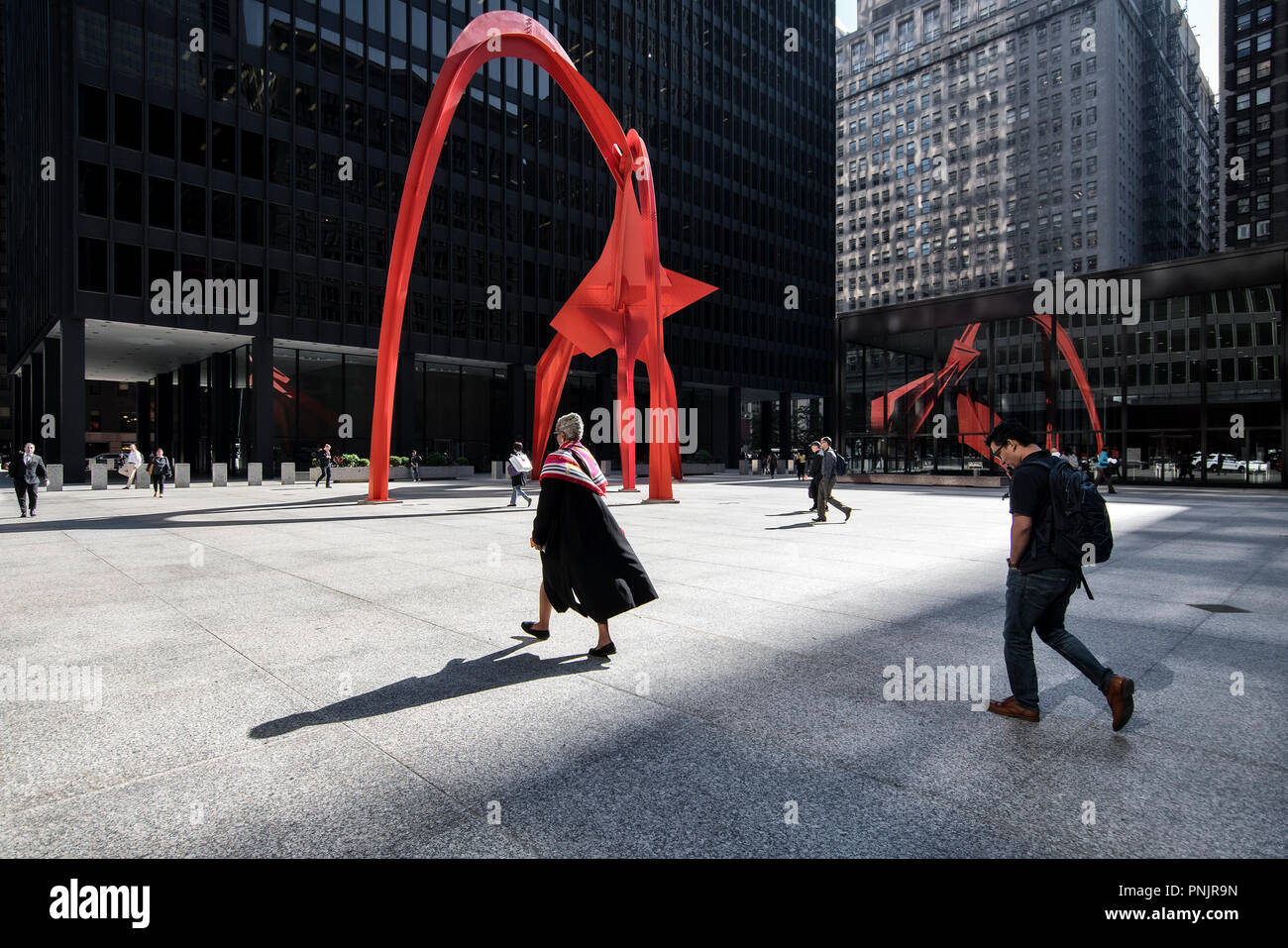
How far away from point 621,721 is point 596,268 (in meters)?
20.7

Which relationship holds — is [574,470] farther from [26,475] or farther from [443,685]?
[26,475]

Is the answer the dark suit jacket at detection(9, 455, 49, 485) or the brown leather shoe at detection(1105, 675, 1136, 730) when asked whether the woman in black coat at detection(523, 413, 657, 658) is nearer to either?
the brown leather shoe at detection(1105, 675, 1136, 730)

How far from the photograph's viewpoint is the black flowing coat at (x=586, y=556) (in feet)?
17.2

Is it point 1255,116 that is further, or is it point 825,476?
point 1255,116

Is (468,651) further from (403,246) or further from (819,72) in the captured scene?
(819,72)

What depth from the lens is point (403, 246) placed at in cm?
2100

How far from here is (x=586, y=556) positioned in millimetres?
5305

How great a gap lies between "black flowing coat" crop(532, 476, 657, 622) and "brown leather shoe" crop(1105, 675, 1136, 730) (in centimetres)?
288

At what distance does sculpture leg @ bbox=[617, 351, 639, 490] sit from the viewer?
71.5ft

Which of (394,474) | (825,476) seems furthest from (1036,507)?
(394,474)

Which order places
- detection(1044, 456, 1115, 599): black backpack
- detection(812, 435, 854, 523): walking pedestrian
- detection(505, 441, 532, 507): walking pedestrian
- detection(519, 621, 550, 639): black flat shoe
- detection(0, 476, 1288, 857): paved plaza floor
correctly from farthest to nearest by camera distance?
detection(505, 441, 532, 507): walking pedestrian < detection(812, 435, 854, 523): walking pedestrian < detection(519, 621, 550, 639): black flat shoe < detection(1044, 456, 1115, 599): black backpack < detection(0, 476, 1288, 857): paved plaza floor

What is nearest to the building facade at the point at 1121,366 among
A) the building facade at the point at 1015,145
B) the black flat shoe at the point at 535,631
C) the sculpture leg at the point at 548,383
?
the sculpture leg at the point at 548,383

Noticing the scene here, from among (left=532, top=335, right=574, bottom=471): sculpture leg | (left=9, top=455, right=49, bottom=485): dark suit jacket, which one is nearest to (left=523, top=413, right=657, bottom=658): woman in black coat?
(left=9, top=455, right=49, bottom=485): dark suit jacket
